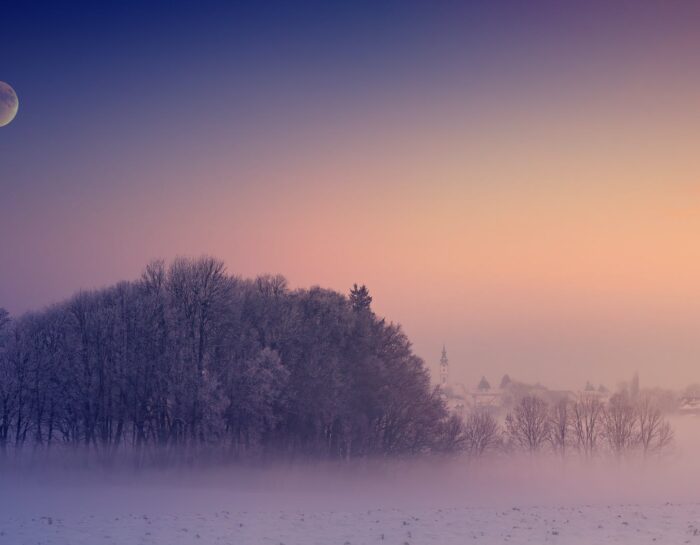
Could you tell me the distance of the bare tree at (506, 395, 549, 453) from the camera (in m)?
103

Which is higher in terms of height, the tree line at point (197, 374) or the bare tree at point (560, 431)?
the tree line at point (197, 374)

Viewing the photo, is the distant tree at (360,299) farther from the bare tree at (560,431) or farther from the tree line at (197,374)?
the bare tree at (560,431)

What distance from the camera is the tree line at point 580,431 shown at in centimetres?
10212

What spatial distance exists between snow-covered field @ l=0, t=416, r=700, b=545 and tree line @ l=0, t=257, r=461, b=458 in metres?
4.22

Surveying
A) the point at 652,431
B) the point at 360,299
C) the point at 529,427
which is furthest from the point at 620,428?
the point at 360,299

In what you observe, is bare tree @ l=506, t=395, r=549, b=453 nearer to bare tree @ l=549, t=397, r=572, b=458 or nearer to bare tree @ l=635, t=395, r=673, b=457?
bare tree @ l=549, t=397, r=572, b=458

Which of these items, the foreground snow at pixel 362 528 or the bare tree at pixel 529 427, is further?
the bare tree at pixel 529 427

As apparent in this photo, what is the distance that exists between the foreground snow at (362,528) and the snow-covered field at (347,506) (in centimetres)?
6

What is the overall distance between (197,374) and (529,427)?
182ft

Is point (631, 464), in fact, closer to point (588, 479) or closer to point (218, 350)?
point (588, 479)

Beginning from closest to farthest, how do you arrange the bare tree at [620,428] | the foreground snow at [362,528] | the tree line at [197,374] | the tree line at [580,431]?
the foreground snow at [362,528], the tree line at [197,374], the tree line at [580,431], the bare tree at [620,428]

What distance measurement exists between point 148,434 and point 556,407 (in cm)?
6408

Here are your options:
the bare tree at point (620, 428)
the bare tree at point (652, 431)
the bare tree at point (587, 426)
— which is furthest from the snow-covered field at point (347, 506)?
the bare tree at point (587, 426)

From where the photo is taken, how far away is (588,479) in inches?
3597
